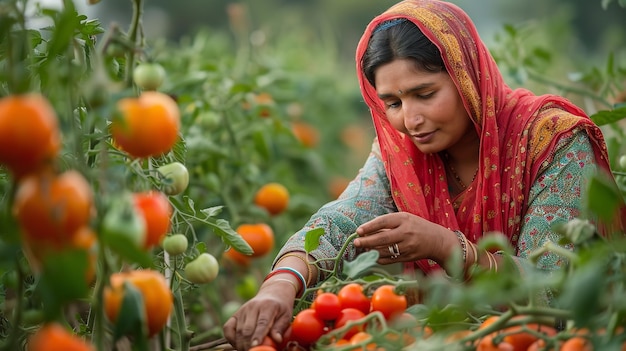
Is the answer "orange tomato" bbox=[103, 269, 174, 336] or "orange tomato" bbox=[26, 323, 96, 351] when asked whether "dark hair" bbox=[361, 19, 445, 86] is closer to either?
"orange tomato" bbox=[103, 269, 174, 336]

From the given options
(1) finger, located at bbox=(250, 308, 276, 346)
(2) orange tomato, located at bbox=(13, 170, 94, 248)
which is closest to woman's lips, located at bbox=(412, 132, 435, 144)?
(1) finger, located at bbox=(250, 308, 276, 346)

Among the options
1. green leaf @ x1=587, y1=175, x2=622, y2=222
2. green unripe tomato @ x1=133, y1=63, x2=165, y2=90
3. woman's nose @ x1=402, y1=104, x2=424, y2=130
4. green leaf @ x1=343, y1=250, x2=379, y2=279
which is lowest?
green leaf @ x1=343, y1=250, x2=379, y2=279

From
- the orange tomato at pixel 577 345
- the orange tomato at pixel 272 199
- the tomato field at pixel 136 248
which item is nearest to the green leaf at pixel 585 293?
the tomato field at pixel 136 248

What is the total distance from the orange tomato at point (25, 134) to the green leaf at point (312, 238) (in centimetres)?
78

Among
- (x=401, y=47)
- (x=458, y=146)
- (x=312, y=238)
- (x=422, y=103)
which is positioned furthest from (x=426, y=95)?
(x=312, y=238)

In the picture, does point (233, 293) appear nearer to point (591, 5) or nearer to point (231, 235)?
point (231, 235)

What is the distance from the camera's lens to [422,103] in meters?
1.89

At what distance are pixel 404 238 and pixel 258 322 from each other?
347mm

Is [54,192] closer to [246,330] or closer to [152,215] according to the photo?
[152,215]

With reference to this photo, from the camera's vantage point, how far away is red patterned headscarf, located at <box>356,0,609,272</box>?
194cm

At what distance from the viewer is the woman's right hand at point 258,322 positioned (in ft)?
4.71

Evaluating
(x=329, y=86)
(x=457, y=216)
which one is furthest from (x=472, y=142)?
(x=329, y=86)

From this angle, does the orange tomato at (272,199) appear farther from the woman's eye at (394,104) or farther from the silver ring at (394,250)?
the silver ring at (394,250)

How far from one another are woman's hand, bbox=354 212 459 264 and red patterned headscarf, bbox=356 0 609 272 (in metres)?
0.33
